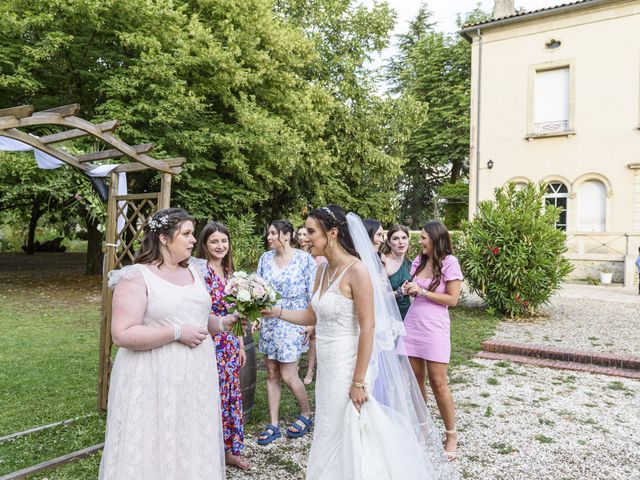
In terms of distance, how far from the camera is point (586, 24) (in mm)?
19719

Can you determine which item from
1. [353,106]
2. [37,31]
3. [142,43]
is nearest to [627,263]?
[353,106]

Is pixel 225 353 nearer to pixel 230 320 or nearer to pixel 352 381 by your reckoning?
pixel 230 320

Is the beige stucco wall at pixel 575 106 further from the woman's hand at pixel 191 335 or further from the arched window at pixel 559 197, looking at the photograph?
the woman's hand at pixel 191 335

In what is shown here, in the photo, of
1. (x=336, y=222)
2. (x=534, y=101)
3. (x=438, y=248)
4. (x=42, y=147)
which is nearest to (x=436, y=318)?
(x=438, y=248)

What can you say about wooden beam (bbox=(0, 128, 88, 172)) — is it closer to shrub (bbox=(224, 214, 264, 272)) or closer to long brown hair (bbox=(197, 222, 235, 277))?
long brown hair (bbox=(197, 222, 235, 277))

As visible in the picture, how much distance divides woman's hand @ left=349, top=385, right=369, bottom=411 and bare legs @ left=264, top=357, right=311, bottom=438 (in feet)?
5.46

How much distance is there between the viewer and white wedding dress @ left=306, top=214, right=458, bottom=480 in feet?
10.0

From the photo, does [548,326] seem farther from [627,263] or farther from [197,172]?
[197,172]

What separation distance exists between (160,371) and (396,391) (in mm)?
1605

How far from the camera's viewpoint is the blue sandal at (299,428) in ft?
15.4

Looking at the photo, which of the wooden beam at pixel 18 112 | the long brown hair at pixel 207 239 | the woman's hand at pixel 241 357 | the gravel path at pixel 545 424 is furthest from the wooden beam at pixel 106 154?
the gravel path at pixel 545 424

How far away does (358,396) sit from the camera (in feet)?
10.2

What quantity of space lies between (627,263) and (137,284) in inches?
765

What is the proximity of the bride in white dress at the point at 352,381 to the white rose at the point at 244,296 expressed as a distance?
17.5 inches
